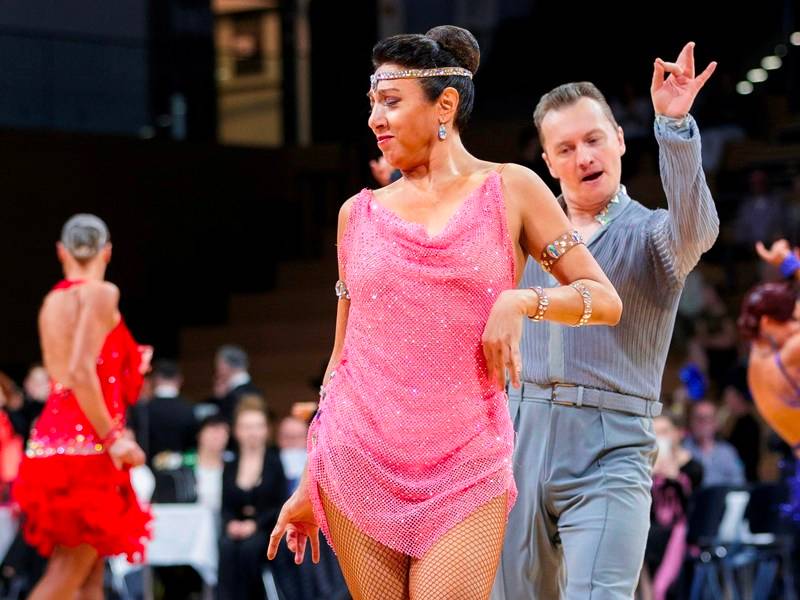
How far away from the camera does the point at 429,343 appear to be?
2.89 m

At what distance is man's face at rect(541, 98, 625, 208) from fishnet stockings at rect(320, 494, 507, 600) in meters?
1.19

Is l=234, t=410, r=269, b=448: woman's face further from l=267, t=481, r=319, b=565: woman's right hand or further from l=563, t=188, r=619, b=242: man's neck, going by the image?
l=267, t=481, r=319, b=565: woman's right hand

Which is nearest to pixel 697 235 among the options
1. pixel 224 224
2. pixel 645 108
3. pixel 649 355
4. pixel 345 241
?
pixel 649 355

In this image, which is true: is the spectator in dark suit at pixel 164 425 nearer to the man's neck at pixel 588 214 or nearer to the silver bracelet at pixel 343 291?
the man's neck at pixel 588 214

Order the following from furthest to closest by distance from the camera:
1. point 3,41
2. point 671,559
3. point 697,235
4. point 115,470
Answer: point 3,41 → point 671,559 → point 115,470 → point 697,235

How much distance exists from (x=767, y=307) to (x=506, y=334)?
357cm

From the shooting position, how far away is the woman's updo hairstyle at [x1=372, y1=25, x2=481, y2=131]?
2941 millimetres

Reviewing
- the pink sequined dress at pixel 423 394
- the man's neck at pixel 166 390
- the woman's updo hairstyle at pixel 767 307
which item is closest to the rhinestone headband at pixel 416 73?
A: the pink sequined dress at pixel 423 394

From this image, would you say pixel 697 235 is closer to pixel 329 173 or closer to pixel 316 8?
pixel 329 173

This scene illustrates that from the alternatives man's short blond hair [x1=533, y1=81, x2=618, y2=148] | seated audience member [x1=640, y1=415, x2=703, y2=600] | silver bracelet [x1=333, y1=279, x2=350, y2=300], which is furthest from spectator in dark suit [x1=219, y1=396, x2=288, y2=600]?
silver bracelet [x1=333, y1=279, x2=350, y2=300]

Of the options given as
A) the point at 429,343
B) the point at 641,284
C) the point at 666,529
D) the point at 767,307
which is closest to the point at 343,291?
the point at 429,343

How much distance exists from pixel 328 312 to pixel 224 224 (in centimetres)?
149

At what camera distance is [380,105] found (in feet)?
9.75

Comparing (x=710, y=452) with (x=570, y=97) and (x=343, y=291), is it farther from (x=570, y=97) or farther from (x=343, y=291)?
(x=343, y=291)
